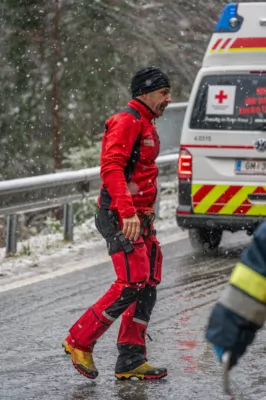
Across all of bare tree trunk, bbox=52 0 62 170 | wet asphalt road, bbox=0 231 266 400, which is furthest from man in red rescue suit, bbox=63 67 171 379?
bare tree trunk, bbox=52 0 62 170

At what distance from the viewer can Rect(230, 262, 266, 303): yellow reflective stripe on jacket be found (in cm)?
353

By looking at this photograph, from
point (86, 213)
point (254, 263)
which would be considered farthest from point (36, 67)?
point (254, 263)

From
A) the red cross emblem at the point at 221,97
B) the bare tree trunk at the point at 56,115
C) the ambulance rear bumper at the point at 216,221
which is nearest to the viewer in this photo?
the red cross emblem at the point at 221,97

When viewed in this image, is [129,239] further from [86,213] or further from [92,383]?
[86,213]

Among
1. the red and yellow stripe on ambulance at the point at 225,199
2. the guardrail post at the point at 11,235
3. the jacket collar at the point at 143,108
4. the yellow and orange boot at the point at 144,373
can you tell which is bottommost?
the guardrail post at the point at 11,235

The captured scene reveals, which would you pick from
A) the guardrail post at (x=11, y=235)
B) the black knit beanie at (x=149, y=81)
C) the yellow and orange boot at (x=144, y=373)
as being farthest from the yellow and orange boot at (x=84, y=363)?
the guardrail post at (x=11, y=235)

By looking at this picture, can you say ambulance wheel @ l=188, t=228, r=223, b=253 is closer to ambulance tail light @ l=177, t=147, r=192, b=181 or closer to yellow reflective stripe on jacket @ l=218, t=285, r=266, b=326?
ambulance tail light @ l=177, t=147, r=192, b=181

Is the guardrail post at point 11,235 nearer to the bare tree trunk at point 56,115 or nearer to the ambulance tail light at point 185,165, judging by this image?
the ambulance tail light at point 185,165

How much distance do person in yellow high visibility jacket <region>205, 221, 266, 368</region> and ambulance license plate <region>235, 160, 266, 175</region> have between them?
299 inches

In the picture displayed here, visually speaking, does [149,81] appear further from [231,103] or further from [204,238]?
[204,238]

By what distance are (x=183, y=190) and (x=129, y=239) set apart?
191 inches

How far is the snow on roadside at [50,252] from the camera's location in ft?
35.3

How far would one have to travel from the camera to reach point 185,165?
37.3 feet

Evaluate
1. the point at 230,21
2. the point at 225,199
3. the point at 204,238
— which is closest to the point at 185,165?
the point at 225,199
